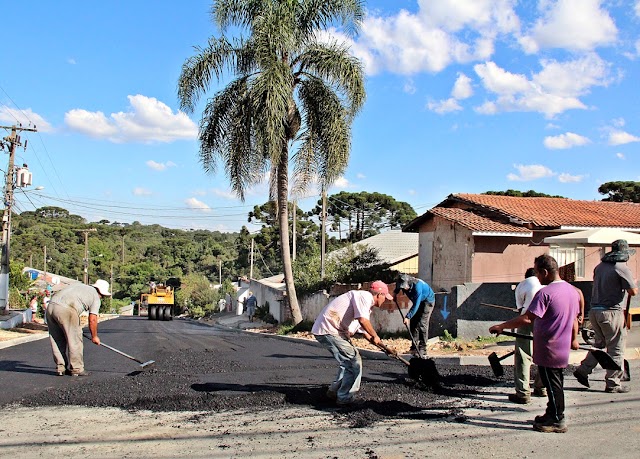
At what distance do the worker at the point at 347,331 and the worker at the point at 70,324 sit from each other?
399 cm

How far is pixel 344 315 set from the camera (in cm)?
703

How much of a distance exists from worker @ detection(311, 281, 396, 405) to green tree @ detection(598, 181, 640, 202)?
131 ft

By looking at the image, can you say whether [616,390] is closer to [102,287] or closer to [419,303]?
[419,303]

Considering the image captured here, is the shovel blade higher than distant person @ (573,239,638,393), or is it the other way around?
distant person @ (573,239,638,393)

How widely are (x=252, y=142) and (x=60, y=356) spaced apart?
970 centimetres

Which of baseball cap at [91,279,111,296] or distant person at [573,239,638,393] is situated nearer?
distant person at [573,239,638,393]

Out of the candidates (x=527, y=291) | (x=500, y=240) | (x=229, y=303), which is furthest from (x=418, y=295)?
(x=229, y=303)

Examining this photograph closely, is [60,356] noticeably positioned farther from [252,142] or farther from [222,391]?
[252,142]

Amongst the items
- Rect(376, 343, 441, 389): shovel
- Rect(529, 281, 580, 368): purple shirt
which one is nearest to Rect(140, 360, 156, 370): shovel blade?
Rect(376, 343, 441, 389): shovel

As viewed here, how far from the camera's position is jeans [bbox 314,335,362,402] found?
682 centimetres

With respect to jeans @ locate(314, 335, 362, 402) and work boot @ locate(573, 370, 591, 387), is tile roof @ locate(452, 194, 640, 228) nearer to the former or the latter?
work boot @ locate(573, 370, 591, 387)

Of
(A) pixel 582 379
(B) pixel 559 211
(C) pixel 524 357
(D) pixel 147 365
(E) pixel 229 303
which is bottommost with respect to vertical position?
(E) pixel 229 303

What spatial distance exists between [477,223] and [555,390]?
46.7ft

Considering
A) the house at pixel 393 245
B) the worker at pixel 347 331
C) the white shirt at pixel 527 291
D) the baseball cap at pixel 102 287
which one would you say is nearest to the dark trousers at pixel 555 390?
the white shirt at pixel 527 291
